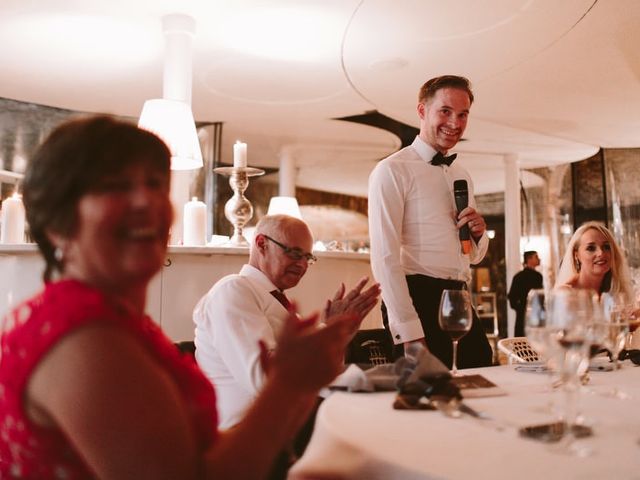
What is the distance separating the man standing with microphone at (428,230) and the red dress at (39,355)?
4.96 ft

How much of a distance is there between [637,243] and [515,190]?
2.25 metres

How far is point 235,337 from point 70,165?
941mm

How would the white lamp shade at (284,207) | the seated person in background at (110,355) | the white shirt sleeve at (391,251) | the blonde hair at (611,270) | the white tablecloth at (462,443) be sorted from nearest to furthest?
the seated person in background at (110,355)
the white tablecloth at (462,443)
the white shirt sleeve at (391,251)
the blonde hair at (611,270)
the white lamp shade at (284,207)

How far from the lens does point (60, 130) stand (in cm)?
82

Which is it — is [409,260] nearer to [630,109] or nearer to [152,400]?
[152,400]

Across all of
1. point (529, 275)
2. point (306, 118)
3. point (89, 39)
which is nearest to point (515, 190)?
point (529, 275)

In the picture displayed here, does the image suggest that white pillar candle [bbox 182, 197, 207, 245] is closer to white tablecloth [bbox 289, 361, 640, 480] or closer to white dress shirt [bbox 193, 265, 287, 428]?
white dress shirt [bbox 193, 265, 287, 428]

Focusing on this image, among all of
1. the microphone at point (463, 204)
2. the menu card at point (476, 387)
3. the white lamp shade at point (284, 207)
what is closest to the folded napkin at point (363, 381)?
the menu card at point (476, 387)

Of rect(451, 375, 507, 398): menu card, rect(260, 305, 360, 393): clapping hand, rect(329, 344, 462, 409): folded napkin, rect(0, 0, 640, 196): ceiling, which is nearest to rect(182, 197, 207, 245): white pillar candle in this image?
rect(0, 0, 640, 196): ceiling

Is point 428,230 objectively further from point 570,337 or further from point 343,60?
point 343,60

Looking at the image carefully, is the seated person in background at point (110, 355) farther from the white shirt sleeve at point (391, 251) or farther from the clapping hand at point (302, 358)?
the white shirt sleeve at point (391, 251)

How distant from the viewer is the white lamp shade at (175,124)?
383cm

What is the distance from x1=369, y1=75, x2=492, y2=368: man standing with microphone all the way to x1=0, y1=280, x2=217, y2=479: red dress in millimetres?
1512

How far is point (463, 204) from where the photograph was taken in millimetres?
2377
